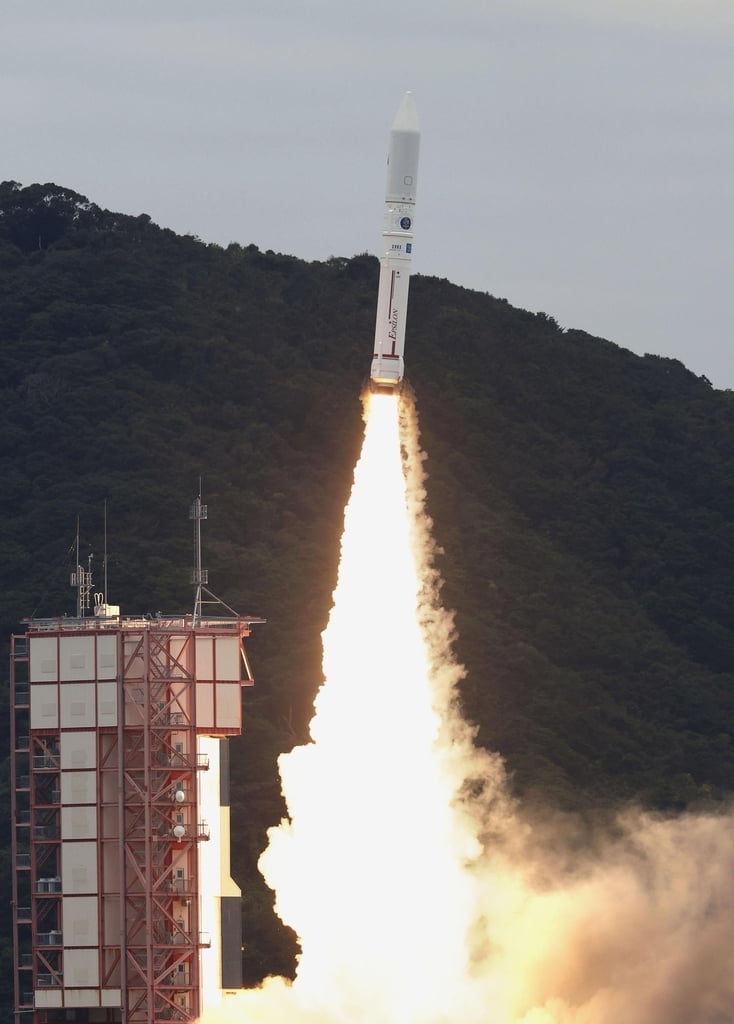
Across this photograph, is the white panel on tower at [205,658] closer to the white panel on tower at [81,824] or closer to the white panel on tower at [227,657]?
the white panel on tower at [227,657]

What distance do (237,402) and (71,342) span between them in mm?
9807

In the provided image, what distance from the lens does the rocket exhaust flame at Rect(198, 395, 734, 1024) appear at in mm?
86125

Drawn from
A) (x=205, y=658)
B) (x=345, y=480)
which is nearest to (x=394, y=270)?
(x=205, y=658)

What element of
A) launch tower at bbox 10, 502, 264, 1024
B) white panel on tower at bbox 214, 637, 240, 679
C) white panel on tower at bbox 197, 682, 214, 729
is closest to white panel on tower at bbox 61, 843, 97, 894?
launch tower at bbox 10, 502, 264, 1024

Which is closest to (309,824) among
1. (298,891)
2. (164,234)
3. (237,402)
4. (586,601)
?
(298,891)

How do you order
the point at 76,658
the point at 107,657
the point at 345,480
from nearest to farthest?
the point at 107,657
the point at 76,658
the point at 345,480

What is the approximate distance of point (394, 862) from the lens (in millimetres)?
87375

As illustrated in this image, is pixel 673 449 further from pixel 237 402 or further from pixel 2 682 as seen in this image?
pixel 2 682

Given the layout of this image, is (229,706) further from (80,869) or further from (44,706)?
(80,869)

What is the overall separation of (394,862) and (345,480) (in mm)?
63615

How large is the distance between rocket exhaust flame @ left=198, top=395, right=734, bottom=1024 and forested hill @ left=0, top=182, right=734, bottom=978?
21704 mm

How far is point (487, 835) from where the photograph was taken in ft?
326

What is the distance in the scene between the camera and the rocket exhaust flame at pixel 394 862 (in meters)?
86.1

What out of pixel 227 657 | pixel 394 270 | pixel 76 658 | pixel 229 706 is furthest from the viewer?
pixel 227 657
